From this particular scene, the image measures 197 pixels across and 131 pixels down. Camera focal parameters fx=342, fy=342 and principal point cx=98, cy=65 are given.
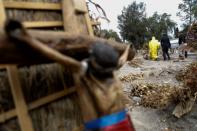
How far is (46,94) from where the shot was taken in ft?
12.4

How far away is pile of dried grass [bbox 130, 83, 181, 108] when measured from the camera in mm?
9461

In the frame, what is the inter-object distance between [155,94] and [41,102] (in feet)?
22.6

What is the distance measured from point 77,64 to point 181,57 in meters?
16.0

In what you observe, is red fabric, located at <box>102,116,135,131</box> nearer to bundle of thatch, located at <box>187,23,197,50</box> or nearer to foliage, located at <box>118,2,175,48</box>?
bundle of thatch, located at <box>187,23,197,50</box>

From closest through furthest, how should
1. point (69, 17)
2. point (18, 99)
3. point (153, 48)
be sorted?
point (18, 99) → point (69, 17) → point (153, 48)

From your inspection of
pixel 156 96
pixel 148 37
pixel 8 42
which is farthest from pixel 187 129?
pixel 148 37

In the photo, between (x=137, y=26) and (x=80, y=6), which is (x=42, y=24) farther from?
(x=137, y=26)

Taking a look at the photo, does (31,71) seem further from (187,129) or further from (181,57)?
(181,57)

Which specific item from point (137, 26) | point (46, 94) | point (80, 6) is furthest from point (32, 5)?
point (137, 26)

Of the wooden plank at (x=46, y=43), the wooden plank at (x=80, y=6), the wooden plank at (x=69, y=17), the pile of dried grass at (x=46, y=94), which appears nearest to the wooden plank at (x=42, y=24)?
the wooden plank at (x=69, y=17)

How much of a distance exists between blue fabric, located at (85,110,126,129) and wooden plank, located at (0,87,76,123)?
80 centimetres

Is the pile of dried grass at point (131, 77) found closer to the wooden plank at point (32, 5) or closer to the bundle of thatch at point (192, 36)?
the bundle of thatch at point (192, 36)

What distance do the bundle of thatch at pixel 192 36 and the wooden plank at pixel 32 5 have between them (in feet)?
45.1

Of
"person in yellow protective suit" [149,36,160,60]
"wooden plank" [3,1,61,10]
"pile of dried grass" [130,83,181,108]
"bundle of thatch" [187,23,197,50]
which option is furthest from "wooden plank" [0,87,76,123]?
"person in yellow protective suit" [149,36,160,60]
